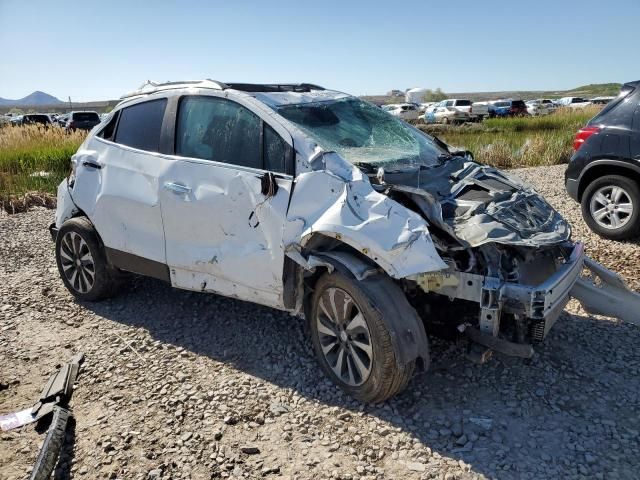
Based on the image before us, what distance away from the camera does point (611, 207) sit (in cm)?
657

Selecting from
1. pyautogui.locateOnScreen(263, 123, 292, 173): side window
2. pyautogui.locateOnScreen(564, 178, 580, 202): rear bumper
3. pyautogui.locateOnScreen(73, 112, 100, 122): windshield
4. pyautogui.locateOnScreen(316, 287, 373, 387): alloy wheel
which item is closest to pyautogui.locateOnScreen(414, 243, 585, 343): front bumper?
pyautogui.locateOnScreen(316, 287, 373, 387): alloy wheel

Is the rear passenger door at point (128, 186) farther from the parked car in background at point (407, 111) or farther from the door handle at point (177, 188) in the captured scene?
the parked car in background at point (407, 111)

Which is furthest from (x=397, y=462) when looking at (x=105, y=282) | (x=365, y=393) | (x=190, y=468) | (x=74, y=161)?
(x=74, y=161)

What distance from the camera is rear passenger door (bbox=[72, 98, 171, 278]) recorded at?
4.34m

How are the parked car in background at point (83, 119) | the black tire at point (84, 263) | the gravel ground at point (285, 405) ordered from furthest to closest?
the parked car in background at point (83, 119), the black tire at point (84, 263), the gravel ground at point (285, 405)

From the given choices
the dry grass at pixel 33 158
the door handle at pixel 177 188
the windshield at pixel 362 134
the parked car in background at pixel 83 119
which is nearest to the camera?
the windshield at pixel 362 134

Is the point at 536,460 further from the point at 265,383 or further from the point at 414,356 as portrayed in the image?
the point at 265,383

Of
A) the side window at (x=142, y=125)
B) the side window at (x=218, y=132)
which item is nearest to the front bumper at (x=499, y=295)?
the side window at (x=218, y=132)

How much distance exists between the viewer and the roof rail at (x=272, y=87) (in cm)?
422

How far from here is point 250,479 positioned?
9.50ft

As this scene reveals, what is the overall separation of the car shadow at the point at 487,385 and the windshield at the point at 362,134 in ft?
4.73

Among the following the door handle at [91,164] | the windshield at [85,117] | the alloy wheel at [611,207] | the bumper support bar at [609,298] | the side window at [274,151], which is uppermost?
the windshield at [85,117]

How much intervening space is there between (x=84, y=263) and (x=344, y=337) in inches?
111

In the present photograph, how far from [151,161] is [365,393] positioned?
243 cm
